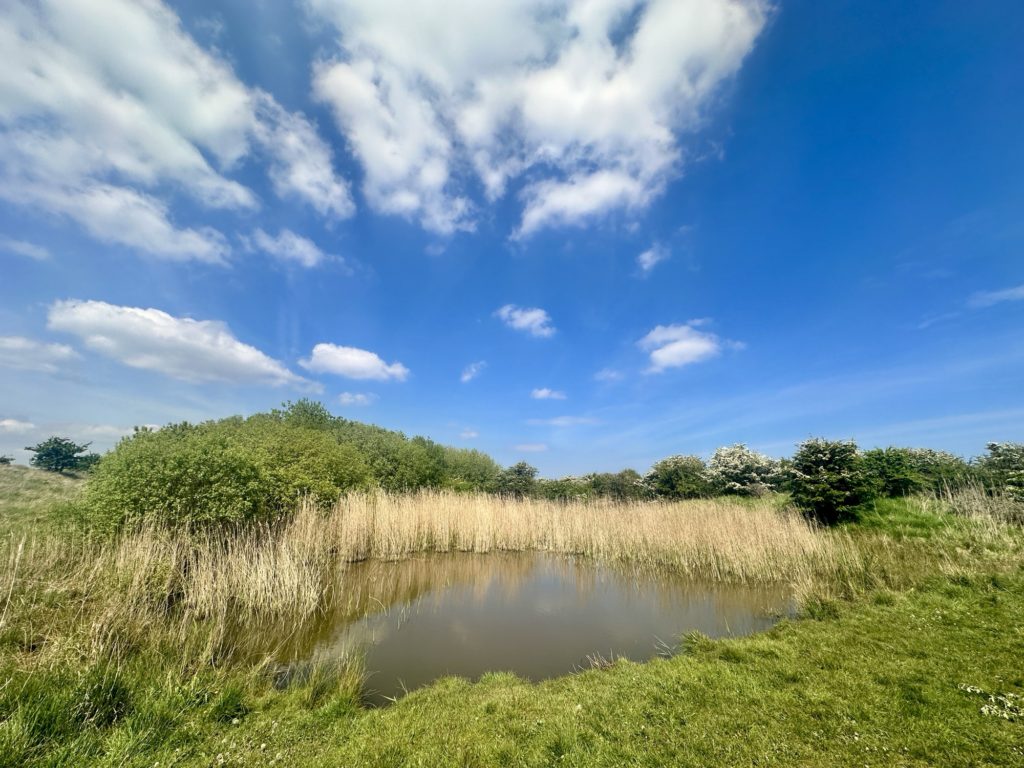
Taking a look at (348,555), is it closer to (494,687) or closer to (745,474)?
(494,687)

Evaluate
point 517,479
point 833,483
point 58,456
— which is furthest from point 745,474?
point 58,456

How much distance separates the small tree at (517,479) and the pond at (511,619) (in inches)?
634

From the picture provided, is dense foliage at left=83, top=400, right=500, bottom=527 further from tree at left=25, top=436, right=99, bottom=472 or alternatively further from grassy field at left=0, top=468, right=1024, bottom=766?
tree at left=25, top=436, right=99, bottom=472

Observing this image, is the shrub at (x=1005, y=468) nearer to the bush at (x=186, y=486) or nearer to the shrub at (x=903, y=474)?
the shrub at (x=903, y=474)

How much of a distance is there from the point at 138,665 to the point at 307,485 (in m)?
7.74

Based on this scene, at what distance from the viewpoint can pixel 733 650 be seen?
476 centimetres

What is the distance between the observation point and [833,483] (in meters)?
13.2

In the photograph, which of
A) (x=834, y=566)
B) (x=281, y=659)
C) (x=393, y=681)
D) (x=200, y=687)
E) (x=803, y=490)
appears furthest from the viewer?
(x=803, y=490)

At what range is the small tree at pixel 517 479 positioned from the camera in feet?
87.1

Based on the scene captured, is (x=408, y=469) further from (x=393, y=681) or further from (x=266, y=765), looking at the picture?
(x=266, y=765)

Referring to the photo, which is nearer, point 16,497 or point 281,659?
point 281,659

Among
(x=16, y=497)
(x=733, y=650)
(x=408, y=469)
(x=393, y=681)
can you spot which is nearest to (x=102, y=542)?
(x=393, y=681)

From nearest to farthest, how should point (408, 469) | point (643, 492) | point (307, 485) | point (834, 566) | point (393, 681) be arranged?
point (393, 681) < point (834, 566) < point (307, 485) < point (408, 469) < point (643, 492)

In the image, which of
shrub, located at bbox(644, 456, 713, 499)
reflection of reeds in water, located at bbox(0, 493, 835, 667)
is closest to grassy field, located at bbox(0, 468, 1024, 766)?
reflection of reeds in water, located at bbox(0, 493, 835, 667)
